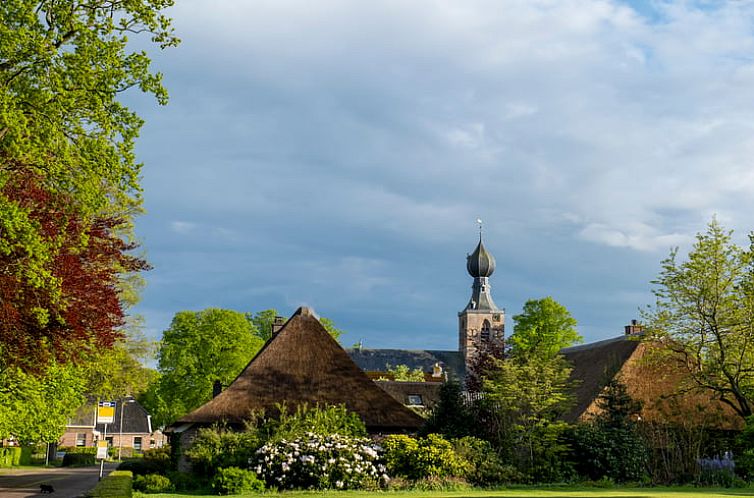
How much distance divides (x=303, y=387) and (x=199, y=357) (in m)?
26.9

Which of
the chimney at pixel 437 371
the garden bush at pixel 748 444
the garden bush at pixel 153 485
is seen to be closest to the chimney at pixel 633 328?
the garden bush at pixel 748 444

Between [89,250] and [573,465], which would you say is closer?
[89,250]

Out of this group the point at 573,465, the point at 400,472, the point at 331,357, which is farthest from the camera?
the point at 331,357

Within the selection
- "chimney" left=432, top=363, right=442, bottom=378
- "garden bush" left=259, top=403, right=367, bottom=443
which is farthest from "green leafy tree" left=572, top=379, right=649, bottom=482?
"chimney" left=432, top=363, right=442, bottom=378

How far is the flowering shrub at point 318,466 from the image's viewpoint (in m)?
23.8

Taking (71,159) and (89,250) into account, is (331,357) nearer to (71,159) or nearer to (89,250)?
(89,250)

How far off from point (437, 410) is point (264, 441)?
21.1 feet

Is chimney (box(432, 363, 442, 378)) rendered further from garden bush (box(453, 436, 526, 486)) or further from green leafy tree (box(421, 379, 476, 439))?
garden bush (box(453, 436, 526, 486))

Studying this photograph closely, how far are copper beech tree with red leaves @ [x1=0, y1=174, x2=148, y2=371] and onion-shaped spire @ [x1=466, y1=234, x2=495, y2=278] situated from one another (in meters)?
87.6

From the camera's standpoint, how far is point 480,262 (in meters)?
108

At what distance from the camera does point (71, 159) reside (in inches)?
634

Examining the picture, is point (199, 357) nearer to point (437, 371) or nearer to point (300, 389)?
point (300, 389)

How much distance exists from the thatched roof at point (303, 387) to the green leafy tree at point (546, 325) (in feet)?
87.3

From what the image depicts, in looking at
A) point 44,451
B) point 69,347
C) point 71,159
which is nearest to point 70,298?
point 69,347
